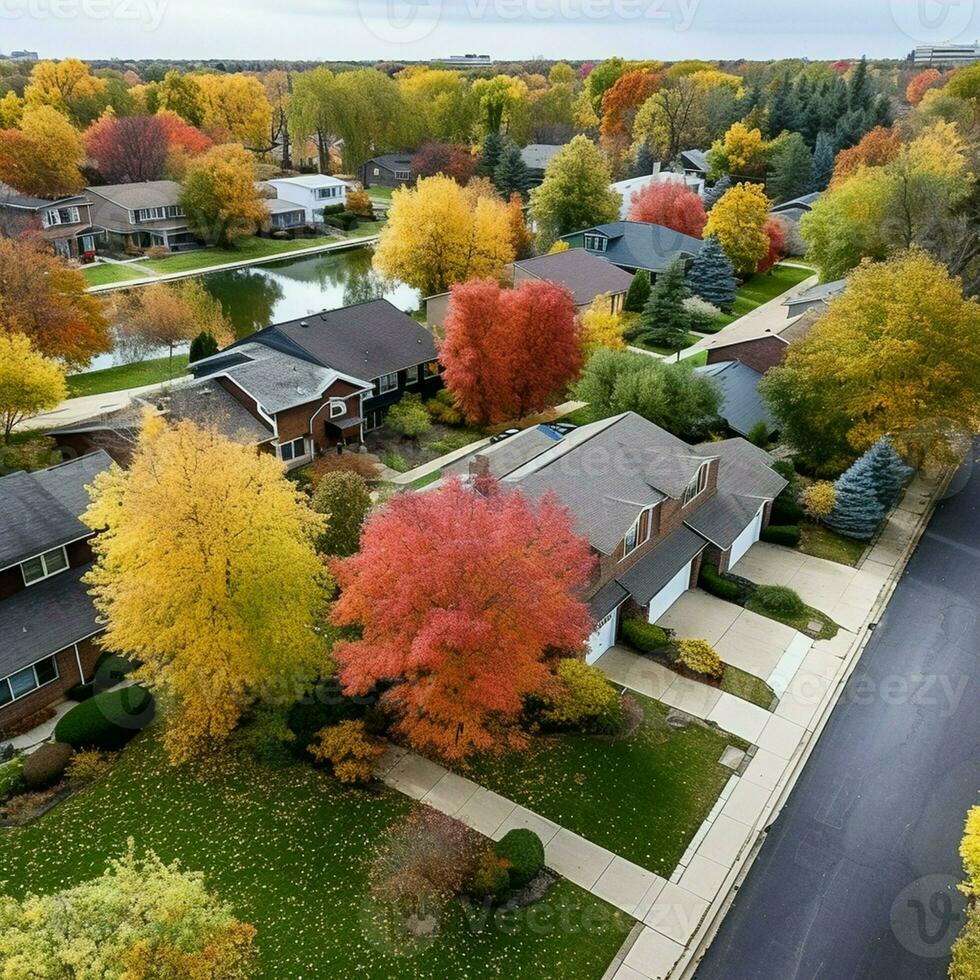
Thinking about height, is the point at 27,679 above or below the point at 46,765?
above

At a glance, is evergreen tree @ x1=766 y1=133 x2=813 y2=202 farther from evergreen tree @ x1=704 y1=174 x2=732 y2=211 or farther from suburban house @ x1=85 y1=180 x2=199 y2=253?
suburban house @ x1=85 y1=180 x2=199 y2=253

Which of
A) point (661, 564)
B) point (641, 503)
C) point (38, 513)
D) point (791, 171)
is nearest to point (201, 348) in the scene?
point (38, 513)

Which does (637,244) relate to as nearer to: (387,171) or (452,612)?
(387,171)

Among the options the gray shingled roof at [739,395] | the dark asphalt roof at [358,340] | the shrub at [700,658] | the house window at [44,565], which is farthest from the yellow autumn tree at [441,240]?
the house window at [44,565]

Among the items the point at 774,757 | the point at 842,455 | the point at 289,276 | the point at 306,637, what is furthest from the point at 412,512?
the point at 289,276

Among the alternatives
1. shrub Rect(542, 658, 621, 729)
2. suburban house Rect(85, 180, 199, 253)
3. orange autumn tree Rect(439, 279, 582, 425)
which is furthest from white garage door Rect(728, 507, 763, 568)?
suburban house Rect(85, 180, 199, 253)

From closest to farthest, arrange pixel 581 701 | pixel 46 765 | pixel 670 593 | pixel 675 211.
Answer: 1. pixel 46 765
2. pixel 581 701
3. pixel 670 593
4. pixel 675 211

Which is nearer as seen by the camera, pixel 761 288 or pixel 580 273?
pixel 580 273
